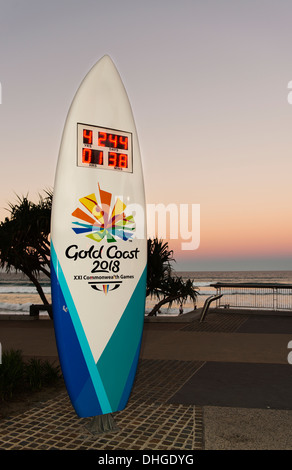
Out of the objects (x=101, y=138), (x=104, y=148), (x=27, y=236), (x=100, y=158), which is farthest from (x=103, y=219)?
(x=27, y=236)

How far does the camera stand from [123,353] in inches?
192

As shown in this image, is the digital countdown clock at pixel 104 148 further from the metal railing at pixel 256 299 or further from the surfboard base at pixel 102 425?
the metal railing at pixel 256 299

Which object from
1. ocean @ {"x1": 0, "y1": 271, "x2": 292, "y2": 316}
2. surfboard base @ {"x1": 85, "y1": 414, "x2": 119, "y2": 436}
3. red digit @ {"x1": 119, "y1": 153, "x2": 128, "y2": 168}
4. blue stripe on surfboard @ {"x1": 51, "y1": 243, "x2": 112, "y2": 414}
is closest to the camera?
surfboard base @ {"x1": 85, "y1": 414, "x2": 119, "y2": 436}

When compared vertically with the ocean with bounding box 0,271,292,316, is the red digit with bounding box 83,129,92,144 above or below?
above

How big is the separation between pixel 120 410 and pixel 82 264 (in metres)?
1.88

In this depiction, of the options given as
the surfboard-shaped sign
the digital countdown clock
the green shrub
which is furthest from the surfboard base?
the digital countdown clock

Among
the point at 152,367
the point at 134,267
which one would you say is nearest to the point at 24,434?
the point at 134,267

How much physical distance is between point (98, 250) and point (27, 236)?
31.0 ft

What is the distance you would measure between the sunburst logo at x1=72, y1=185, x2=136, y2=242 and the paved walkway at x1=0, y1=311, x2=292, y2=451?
2.18m

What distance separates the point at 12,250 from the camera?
532 inches

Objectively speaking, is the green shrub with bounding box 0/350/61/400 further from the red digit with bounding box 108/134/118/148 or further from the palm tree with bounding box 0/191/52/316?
the palm tree with bounding box 0/191/52/316

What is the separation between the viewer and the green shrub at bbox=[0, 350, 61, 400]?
5.53 m
